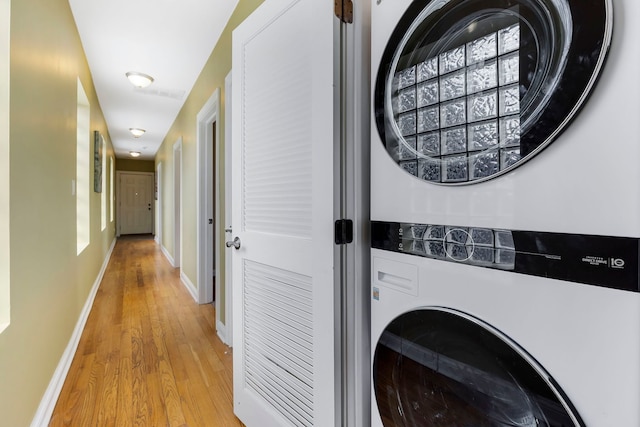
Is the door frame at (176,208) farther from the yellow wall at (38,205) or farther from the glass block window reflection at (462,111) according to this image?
the glass block window reflection at (462,111)

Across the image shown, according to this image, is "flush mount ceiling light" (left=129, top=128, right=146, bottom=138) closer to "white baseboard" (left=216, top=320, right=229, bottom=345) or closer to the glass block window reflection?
"white baseboard" (left=216, top=320, right=229, bottom=345)

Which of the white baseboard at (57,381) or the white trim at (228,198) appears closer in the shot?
the white baseboard at (57,381)

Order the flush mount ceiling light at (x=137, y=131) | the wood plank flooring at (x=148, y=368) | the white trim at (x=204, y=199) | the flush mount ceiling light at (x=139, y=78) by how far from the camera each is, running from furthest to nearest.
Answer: the flush mount ceiling light at (x=137, y=131)
the flush mount ceiling light at (x=139, y=78)
the white trim at (x=204, y=199)
the wood plank flooring at (x=148, y=368)

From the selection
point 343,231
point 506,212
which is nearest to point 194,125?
point 343,231

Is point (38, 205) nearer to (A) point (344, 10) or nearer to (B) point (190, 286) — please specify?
(A) point (344, 10)

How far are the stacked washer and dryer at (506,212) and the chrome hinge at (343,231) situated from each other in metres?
0.13

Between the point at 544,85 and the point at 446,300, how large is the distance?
0.51 metres

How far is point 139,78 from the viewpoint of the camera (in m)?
3.35

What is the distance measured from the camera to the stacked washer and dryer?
1.67 ft

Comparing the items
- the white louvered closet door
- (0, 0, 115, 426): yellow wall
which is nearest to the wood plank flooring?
(0, 0, 115, 426): yellow wall

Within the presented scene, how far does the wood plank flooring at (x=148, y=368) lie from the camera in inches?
62.3

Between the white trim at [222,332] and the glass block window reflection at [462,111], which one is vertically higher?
the glass block window reflection at [462,111]

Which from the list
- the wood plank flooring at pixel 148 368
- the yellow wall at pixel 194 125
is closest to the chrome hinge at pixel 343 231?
the wood plank flooring at pixel 148 368

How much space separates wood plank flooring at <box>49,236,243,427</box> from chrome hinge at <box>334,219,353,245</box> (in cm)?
119
